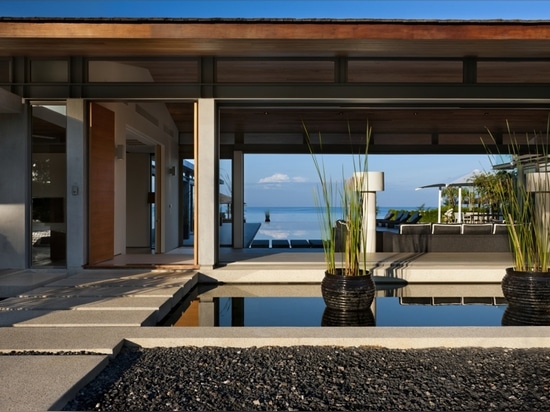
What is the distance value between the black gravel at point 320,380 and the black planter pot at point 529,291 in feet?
3.25

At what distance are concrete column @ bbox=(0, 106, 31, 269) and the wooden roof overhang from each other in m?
0.42

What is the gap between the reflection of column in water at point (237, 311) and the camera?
161 inches

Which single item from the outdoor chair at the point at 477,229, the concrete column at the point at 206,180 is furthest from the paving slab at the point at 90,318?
the outdoor chair at the point at 477,229

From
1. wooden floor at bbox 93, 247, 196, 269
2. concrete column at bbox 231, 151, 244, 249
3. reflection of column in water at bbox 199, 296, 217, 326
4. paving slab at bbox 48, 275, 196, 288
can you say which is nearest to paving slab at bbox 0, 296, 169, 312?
reflection of column in water at bbox 199, 296, 217, 326

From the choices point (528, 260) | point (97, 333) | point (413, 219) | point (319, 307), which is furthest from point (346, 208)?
point (413, 219)

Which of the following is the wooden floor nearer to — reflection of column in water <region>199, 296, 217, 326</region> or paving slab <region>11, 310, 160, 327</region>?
reflection of column in water <region>199, 296, 217, 326</region>

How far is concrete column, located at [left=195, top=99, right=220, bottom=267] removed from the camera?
20.0ft

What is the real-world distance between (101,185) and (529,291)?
17.5ft

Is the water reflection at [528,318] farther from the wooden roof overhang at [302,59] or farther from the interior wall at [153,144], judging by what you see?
the interior wall at [153,144]

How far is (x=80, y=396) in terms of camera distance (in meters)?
2.33

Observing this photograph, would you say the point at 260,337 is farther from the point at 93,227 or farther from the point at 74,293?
the point at 93,227

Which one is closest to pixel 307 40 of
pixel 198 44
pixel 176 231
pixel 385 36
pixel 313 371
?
pixel 385 36

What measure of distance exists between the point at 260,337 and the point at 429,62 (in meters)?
4.42

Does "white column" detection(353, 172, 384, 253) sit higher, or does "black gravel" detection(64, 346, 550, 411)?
"white column" detection(353, 172, 384, 253)
